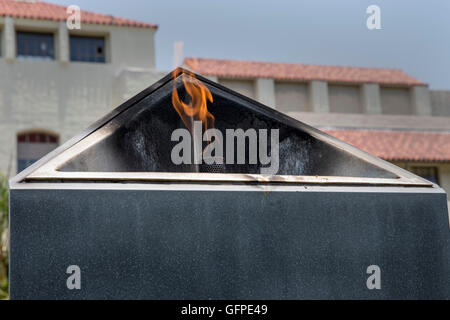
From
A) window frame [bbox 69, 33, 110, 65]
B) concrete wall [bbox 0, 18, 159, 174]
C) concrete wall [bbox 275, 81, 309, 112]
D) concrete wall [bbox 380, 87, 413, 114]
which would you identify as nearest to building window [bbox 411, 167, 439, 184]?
concrete wall [bbox 380, 87, 413, 114]

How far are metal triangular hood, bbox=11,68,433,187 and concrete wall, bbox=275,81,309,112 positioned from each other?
50.9ft

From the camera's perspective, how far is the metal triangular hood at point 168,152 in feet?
9.98

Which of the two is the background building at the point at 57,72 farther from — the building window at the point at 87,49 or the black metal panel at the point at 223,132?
the black metal panel at the point at 223,132

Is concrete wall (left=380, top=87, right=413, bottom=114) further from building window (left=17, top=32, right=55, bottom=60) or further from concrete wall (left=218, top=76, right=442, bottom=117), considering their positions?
building window (left=17, top=32, right=55, bottom=60)

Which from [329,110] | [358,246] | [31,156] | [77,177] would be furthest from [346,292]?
[329,110]

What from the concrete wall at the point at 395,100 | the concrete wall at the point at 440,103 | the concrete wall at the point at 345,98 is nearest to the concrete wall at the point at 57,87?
the concrete wall at the point at 345,98

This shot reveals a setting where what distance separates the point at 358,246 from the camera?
10.2 feet

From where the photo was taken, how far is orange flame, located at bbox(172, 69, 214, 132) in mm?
3926

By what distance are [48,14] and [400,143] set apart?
10.5 m

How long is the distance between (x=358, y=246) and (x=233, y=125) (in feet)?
4.62

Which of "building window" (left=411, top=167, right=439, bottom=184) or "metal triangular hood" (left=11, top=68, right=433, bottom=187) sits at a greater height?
"building window" (left=411, top=167, right=439, bottom=184)

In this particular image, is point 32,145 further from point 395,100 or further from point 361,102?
point 395,100

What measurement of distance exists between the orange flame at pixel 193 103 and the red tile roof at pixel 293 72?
47.6ft

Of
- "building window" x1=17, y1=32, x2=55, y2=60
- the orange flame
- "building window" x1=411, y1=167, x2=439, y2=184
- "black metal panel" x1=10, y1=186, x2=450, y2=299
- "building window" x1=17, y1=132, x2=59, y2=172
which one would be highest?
"building window" x1=17, y1=32, x2=55, y2=60
